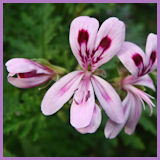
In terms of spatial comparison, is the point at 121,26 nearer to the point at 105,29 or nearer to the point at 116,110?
the point at 105,29

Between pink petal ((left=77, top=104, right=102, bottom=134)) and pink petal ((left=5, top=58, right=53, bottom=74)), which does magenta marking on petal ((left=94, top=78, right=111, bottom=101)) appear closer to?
pink petal ((left=77, top=104, right=102, bottom=134))

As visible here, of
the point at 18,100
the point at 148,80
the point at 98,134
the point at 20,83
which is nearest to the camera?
the point at 20,83

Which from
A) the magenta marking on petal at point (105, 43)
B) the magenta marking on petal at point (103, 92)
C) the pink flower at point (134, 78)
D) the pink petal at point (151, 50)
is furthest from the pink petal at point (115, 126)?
the magenta marking on petal at point (105, 43)

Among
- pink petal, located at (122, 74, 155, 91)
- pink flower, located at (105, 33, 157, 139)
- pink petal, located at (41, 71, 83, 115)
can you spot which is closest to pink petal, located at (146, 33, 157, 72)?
pink flower, located at (105, 33, 157, 139)

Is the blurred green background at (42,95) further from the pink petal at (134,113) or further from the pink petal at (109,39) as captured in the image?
the pink petal at (109,39)

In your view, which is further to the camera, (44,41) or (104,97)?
(44,41)

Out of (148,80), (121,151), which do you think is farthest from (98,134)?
(148,80)

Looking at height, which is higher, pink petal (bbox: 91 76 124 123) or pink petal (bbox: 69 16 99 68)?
pink petal (bbox: 69 16 99 68)
